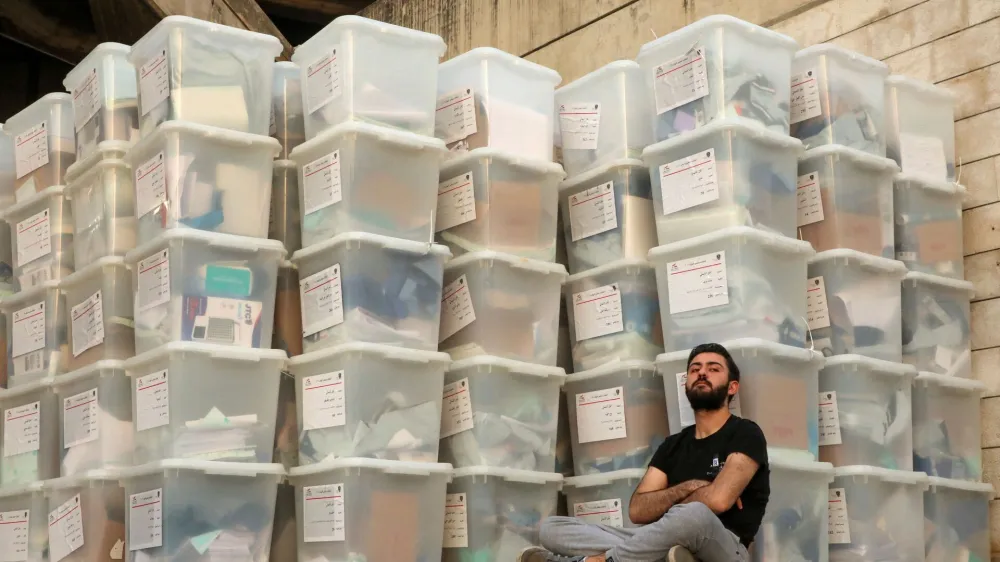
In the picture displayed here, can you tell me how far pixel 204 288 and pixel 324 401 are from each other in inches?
19.8

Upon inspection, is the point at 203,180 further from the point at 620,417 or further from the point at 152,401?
the point at 620,417

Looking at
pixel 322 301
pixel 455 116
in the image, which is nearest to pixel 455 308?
pixel 322 301

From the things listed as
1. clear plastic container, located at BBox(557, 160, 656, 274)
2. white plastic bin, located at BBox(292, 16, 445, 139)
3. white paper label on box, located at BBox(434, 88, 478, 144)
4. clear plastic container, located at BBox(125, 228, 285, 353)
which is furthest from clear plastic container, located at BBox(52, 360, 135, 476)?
clear plastic container, located at BBox(557, 160, 656, 274)

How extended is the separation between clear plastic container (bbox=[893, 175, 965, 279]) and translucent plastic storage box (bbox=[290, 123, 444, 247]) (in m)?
1.70

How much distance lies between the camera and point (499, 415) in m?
3.91

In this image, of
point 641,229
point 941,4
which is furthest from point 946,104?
point 641,229

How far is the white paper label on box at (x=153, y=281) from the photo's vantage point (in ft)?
12.0

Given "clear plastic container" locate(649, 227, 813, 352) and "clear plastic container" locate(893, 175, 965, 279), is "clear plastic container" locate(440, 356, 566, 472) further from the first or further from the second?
"clear plastic container" locate(893, 175, 965, 279)

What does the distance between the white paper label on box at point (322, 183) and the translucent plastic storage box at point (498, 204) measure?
46 centimetres

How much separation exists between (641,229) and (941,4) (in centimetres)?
152

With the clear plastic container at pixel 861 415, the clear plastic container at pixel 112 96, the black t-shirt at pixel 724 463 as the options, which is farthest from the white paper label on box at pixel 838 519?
the clear plastic container at pixel 112 96

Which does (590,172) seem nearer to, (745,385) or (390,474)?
(745,385)

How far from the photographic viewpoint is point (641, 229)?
4164 millimetres

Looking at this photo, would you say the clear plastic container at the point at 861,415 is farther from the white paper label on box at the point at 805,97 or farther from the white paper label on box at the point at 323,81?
the white paper label on box at the point at 323,81
